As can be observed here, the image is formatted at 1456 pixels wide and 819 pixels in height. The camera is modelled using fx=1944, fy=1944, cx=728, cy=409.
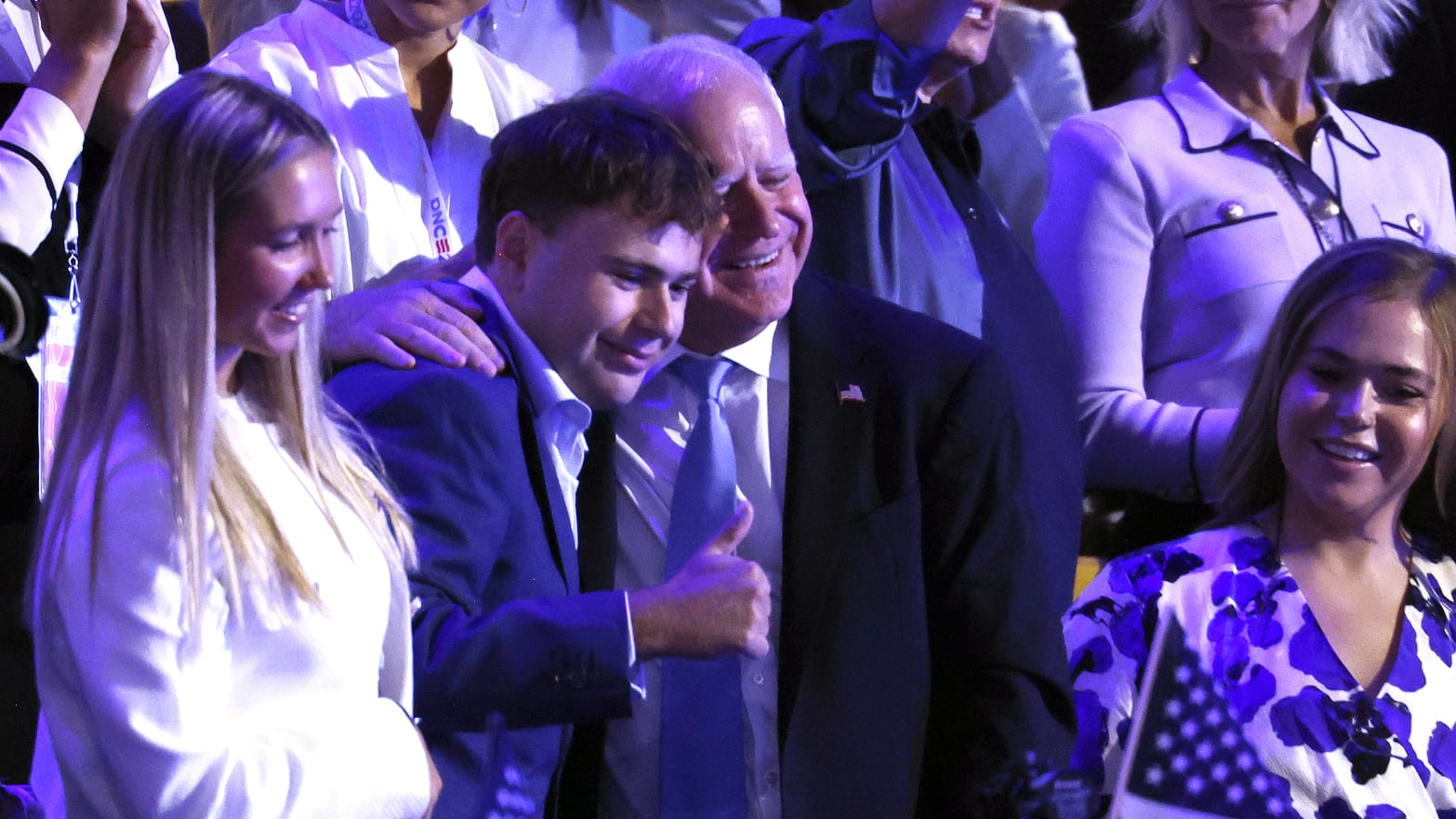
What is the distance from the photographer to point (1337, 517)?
219 cm

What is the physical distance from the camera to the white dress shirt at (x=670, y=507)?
75.4 inches

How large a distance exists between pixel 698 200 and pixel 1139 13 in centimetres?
125

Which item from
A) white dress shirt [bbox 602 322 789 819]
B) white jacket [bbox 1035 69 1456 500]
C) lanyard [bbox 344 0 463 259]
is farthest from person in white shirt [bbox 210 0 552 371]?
white jacket [bbox 1035 69 1456 500]

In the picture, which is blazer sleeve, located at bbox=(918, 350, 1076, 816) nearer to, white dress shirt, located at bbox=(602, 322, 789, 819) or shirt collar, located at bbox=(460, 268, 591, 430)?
white dress shirt, located at bbox=(602, 322, 789, 819)

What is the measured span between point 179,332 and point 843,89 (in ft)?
3.24

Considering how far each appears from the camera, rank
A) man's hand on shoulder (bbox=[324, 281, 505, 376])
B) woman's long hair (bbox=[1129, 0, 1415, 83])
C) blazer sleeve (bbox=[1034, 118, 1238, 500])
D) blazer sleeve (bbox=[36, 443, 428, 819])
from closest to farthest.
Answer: blazer sleeve (bbox=[36, 443, 428, 819]) < man's hand on shoulder (bbox=[324, 281, 505, 376]) < blazer sleeve (bbox=[1034, 118, 1238, 500]) < woman's long hair (bbox=[1129, 0, 1415, 83])

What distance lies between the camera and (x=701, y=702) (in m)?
1.90

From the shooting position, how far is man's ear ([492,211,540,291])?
1.83 m

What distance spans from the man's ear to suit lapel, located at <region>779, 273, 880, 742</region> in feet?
1.08

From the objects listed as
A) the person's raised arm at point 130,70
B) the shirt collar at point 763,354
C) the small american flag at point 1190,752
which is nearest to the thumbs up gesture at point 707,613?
the shirt collar at point 763,354

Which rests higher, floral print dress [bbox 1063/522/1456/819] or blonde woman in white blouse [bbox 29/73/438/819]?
blonde woman in white blouse [bbox 29/73/438/819]

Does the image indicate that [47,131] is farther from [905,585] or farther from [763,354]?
[905,585]

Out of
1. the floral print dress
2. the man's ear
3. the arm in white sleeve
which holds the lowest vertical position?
the floral print dress

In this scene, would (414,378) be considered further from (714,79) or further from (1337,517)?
(1337,517)
